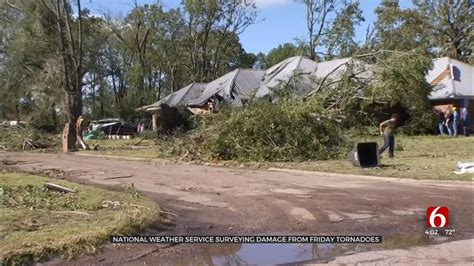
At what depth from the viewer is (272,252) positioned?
6.99 meters

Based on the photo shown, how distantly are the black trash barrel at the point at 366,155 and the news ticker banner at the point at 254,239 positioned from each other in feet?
26.7

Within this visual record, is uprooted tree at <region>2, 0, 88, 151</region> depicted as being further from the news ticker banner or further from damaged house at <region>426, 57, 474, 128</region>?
the news ticker banner

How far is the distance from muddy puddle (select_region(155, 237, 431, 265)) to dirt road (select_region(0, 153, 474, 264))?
0.02m

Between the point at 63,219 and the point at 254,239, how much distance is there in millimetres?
2939

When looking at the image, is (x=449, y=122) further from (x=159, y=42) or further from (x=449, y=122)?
(x=159, y=42)

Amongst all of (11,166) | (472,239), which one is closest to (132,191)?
(472,239)

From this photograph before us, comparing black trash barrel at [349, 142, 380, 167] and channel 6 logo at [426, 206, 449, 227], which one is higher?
black trash barrel at [349, 142, 380, 167]

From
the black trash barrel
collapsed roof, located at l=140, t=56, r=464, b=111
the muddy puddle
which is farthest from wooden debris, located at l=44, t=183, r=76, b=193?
collapsed roof, located at l=140, t=56, r=464, b=111

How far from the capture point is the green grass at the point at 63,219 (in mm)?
6540

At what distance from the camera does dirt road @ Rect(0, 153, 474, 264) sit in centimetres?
711

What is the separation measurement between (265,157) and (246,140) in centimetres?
113

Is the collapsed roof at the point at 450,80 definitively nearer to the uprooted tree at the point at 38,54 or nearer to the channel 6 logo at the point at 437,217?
the uprooted tree at the point at 38,54

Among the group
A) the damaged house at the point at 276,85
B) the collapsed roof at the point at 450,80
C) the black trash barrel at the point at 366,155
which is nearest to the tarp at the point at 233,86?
the damaged house at the point at 276,85

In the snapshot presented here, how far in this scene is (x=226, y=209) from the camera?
381 inches
